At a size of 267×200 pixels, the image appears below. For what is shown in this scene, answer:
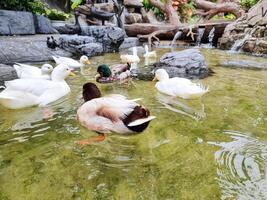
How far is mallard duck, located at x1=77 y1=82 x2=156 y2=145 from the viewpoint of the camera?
8.97 ft

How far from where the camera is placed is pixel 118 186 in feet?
7.64

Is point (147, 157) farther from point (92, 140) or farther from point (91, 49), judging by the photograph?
point (91, 49)

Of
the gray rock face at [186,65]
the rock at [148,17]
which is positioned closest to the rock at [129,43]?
the gray rock face at [186,65]

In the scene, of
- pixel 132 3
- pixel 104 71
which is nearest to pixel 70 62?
pixel 104 71

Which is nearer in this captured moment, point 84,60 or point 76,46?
point 84,60

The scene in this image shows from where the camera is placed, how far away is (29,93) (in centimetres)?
429

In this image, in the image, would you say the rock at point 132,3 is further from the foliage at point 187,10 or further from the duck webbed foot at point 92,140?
the duck webbed foot at point 92,140

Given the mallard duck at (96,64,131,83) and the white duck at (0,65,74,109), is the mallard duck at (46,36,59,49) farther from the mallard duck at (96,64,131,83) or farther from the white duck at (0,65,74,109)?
the white duck at (0,65,74,109)

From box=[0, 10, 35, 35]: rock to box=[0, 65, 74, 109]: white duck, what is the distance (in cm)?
751

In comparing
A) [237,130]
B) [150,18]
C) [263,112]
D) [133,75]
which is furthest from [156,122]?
[150,18]

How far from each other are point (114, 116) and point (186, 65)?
4944 mm

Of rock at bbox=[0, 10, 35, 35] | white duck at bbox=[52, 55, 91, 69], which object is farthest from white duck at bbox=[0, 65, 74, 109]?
rock at bbox=[0, 10, 35, 35]

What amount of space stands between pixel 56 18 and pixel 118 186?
609 inches

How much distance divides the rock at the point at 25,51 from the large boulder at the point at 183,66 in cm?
368
